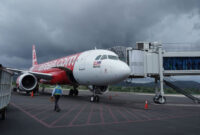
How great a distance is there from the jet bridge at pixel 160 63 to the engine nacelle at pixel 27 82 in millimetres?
10591

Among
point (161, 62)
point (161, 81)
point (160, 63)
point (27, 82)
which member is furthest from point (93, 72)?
point (27, 82)

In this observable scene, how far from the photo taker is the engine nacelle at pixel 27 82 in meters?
18.2

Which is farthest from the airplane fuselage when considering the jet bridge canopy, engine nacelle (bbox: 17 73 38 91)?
engine nacelle (bbox: 17 73 38 91)

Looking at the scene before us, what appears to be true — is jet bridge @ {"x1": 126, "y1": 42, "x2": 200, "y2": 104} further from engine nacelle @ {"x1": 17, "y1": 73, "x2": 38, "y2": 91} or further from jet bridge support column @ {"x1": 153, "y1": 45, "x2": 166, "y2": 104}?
engine nacelle @ {"x1": 17, "y1": 73, "x2": 38, "y2": 91}

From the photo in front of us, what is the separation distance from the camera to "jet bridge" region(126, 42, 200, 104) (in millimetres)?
15039

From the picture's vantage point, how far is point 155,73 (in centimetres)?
1504

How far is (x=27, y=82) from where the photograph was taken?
2044 cm

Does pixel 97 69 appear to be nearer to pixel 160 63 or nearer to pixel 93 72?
pixel 93 72

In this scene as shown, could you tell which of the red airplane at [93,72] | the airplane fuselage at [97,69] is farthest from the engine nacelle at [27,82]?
the airplane fuselage at [97,69]

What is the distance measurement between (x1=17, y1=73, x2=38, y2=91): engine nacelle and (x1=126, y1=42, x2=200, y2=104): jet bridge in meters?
10.6

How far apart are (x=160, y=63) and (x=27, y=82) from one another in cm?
1499

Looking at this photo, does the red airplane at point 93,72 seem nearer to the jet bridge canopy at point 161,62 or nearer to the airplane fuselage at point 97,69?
the airplane fuselage at point 97,69

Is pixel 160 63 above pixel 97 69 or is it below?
above

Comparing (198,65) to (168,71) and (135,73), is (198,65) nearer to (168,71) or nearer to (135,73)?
(168,71)
